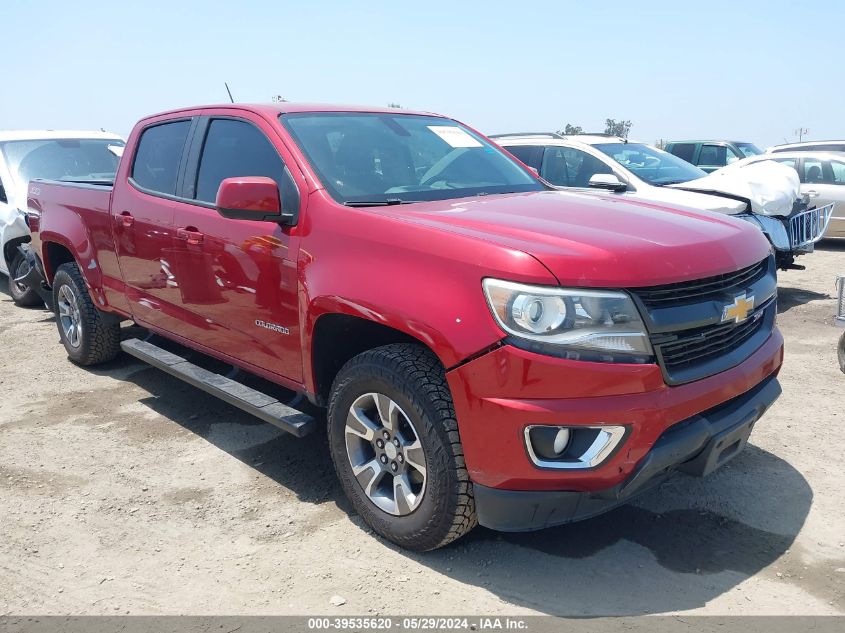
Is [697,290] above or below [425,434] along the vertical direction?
above

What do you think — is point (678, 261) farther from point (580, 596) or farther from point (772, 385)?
point (580, 596)

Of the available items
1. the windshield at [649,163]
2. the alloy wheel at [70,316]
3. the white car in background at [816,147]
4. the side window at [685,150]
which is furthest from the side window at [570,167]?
the side window at [685,150]

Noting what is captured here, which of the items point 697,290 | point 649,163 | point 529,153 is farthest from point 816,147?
point 697,290

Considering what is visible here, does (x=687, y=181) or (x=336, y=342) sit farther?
(x=687, y=181)

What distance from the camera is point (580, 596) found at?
283 cm

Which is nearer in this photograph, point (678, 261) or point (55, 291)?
point (678, 261)

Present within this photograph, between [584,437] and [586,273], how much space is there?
581 mm

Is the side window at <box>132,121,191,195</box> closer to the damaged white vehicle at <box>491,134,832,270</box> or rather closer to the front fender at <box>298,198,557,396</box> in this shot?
the front fender at <box>298,198,557,396</box>

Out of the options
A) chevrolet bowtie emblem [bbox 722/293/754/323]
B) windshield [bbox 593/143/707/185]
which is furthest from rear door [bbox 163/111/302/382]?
windshield [bbox 593/143/707/185]

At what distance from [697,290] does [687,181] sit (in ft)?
19.9

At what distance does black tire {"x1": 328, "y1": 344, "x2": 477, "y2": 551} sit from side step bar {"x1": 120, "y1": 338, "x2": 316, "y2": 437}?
0.40 metres

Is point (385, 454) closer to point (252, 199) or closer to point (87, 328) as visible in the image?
point (252, 199)

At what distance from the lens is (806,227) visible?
7570mm

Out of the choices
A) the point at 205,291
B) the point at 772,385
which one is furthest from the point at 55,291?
the point at 772,385
